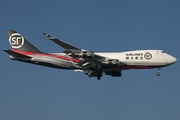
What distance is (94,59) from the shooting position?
7188 cm

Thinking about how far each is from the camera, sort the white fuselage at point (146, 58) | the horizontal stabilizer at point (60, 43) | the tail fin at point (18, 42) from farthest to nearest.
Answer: the tail fin at point (18, 42)
the white fuselage at point (146, 58)
the horizontal stabilizer at point (60, 43)


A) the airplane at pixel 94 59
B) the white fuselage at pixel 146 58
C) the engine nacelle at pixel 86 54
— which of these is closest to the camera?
the engine nacelle at pixel 86 54

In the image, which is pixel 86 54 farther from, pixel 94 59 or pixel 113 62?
pixel 113 62

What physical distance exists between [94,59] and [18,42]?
53.2ft

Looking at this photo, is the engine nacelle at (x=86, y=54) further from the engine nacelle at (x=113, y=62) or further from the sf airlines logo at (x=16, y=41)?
the sf airlines logo at (x=16, y=41)

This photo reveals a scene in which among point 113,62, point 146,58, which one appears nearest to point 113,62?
point 113,62

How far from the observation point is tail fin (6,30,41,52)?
77.1m

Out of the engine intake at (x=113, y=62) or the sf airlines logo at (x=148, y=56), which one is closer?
the engine intake at (x=113, y=62)

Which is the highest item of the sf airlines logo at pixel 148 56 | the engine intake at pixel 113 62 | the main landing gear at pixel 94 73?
the sf airlines logo at pixel 148 56

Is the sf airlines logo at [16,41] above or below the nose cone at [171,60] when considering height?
above

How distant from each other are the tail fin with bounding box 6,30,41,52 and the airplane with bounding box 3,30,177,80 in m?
0.55

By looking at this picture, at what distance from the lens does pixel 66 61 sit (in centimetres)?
7412

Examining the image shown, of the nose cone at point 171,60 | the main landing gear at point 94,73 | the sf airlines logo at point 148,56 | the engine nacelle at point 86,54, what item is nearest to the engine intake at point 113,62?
the engine nacelle at point 86,54

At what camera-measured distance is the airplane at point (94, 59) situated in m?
71.0
